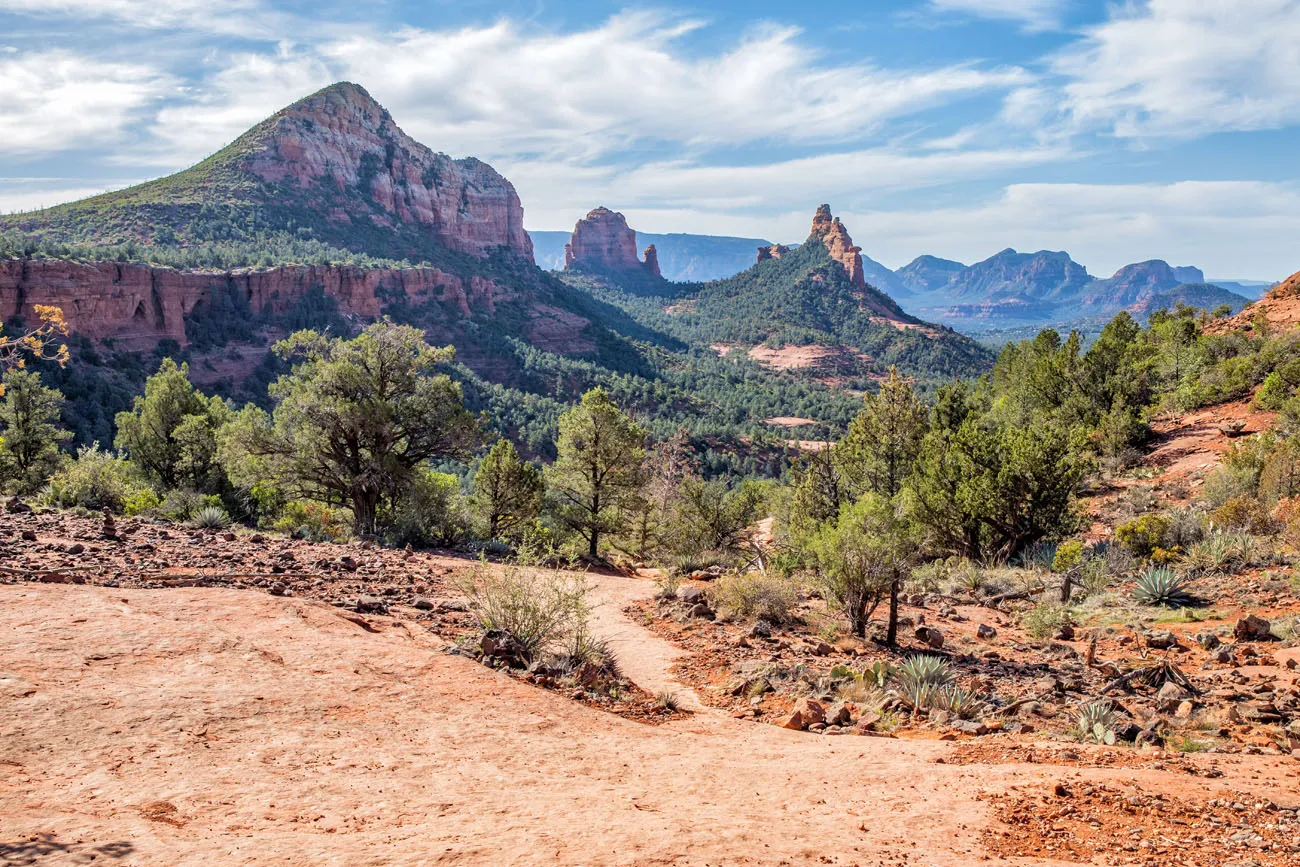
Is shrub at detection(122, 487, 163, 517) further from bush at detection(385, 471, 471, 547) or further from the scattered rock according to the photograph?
→ the scattered rock

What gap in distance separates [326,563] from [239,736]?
6724 millimetres

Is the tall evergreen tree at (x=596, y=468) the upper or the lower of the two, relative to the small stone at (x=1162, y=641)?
upper

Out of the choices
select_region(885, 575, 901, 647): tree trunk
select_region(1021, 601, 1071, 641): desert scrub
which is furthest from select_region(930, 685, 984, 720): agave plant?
select_region(1021, 601, 1071, 641): desert scrub

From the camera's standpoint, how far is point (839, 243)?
6403 inches

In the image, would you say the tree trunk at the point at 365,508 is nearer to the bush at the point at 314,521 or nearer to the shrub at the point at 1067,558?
the bush at the point at 314,521

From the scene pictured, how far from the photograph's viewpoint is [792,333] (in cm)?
13225

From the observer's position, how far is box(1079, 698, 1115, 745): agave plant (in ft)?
21.3

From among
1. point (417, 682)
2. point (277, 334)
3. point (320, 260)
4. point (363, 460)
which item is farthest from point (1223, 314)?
point (320, 260)

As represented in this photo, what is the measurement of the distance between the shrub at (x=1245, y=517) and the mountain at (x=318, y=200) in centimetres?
8507

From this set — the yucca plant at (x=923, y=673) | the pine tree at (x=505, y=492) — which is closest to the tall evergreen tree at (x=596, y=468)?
the pine tree at (x=505, y=492)

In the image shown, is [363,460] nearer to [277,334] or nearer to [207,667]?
[207,667]

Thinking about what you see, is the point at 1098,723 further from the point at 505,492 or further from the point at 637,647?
the point at 505,492

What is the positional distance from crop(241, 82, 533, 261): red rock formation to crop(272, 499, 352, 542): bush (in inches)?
3626

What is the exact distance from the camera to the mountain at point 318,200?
245ft
